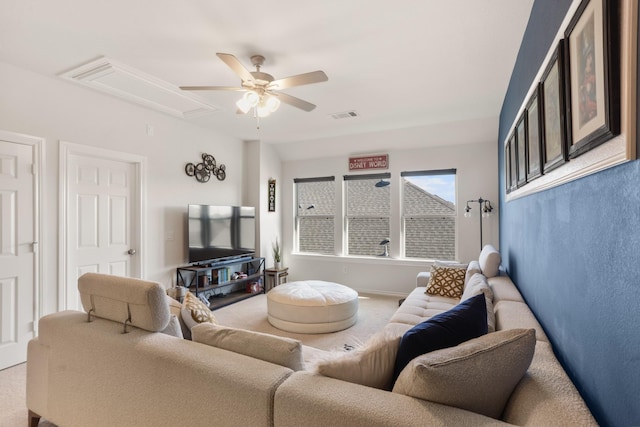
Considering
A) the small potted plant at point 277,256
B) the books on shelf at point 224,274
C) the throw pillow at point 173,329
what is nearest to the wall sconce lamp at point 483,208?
the small potted plant at point 277,256

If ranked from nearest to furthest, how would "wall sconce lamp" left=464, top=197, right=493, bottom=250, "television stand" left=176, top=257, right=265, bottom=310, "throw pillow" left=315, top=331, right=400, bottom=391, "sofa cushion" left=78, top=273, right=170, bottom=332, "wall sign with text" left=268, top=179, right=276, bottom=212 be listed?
"throw pillow" left=315, top=331, right=400, bottom=391, "sofa cushion" left=78, top=273, right=170, bottom=332, "television stand" left=176, top=257, right=265, bottom=310, "wall sconce lamp" left=464, top=197, right=493, bottom=250, "wall sign with text" left=268, top=179, right=276, bottom=212

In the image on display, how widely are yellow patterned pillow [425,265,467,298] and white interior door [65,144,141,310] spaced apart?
11.5ft

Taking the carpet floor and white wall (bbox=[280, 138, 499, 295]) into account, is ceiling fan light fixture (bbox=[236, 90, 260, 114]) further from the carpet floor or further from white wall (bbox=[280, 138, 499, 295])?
white wall (bbox=[280, 138, 499, 295])

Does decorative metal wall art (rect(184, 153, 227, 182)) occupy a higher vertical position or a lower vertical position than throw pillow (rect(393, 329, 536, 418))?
higher

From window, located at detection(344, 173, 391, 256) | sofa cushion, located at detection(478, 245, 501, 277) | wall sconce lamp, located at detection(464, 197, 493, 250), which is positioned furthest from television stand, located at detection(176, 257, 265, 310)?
wall sconce lamp, located at detection(464, 197, 493, 250)

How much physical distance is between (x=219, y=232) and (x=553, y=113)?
4.26 meters

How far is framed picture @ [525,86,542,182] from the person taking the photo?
1.66 metres

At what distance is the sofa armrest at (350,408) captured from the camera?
35.5 inches

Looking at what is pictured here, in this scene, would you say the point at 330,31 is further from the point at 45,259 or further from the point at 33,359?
the point at 45,259

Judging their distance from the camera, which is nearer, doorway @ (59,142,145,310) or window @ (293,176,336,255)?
doorway @ (59,142,145,310)

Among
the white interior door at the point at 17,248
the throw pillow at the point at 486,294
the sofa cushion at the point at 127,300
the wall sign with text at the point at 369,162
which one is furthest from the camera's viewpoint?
the wall sign with text at the point at 369,162

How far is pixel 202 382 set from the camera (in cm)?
122

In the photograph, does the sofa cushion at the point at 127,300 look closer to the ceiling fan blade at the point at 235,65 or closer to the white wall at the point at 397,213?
the ceiling fan blade at the point at 235,65

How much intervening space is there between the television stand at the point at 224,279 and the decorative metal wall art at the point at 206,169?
132 cm
